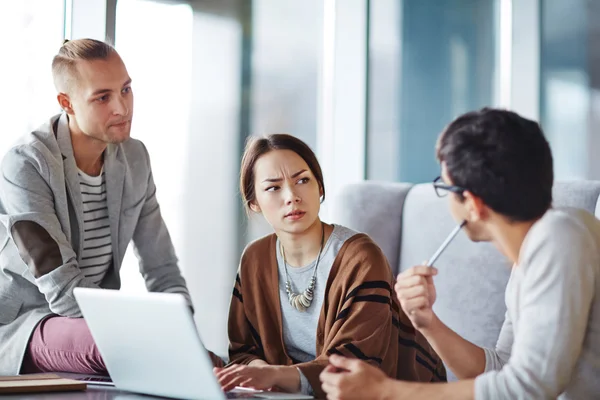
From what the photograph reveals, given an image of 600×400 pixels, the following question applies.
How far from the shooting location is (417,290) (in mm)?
1186

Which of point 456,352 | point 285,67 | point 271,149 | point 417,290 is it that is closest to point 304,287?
point 271,149

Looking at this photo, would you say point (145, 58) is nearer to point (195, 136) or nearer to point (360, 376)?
point (195, 136)

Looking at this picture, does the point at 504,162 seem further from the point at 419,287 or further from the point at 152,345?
the point at 152,345

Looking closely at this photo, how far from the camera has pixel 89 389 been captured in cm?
138

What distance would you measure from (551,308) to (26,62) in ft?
6.47

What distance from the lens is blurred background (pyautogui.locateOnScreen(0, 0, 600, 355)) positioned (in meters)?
2.81

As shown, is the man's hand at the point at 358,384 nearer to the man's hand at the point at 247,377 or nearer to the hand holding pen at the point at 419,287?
the hand holding pen at the point at 419,287

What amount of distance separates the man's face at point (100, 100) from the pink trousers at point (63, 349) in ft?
1.63

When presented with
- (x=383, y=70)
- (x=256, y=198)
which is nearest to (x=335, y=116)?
(x=383, y=70)

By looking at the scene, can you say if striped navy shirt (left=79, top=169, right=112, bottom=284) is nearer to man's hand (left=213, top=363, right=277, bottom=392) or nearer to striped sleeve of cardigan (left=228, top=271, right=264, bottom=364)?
striped sleeve of cardigan (left=228, top=271, right=264, bottom=364)

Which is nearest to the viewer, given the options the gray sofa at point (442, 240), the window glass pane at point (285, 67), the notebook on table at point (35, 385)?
the notebook on table at point (35, 385)

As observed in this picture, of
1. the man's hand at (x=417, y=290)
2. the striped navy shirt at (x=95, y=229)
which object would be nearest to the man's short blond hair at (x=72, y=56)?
the striped navy shirt at (x=95, y=229)

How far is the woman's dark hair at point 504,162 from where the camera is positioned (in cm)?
109

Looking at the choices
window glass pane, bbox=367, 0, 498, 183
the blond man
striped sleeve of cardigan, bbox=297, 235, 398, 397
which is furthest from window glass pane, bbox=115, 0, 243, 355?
striped sleeve of cardigan, bbox=297, 235, 398, 397
